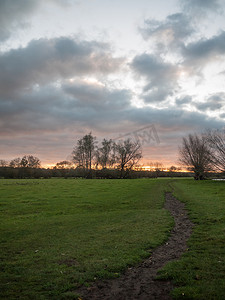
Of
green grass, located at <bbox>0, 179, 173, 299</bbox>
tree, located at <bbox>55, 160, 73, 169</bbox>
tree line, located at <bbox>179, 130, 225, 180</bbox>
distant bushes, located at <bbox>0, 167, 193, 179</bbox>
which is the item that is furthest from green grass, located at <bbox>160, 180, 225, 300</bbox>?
tree, located at <bbox>55, 160, 73, 169</bbox>

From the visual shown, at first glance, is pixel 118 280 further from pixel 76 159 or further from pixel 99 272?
pixel 76 159

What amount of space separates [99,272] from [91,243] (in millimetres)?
3173

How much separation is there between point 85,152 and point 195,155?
146 feet

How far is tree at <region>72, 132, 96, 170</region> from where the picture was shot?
9012 centimetres

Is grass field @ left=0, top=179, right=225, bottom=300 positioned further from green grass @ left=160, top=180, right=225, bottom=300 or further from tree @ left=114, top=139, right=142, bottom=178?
tree @ left=114, top=139, right=142, bottom=178

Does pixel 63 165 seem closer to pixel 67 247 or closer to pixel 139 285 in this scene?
pixel 67 247

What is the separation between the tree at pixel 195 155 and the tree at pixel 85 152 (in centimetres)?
3700

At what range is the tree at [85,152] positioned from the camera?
90125 millimetres

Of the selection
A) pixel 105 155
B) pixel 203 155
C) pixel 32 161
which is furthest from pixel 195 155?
pixel 32 161

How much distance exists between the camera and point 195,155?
70.6 meters

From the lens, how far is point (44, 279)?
668 cm

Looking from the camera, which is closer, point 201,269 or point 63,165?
point 201,269

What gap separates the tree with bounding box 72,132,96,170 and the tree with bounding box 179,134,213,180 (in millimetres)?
36997

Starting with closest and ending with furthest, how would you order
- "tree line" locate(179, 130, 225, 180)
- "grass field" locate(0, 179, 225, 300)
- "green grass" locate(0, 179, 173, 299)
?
"grass field" locate(0, 179, 225, 300) < "green grass" locate(0, 179, 173, 299) < "tree line" locate(179, 130, 225, 180)
